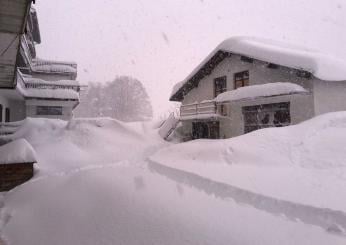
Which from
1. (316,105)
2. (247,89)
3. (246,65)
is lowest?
(316,105)

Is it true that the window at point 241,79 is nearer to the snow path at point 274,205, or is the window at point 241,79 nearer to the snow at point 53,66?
the snow path at point 274,205

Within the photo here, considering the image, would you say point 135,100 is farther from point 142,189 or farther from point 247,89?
point 142,189

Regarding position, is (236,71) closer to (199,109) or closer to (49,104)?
(199,109)

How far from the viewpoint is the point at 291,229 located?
191 inches

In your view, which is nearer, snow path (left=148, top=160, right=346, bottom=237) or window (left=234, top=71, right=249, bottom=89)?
snow path (left=148, top=160, right=346, bottom=237)

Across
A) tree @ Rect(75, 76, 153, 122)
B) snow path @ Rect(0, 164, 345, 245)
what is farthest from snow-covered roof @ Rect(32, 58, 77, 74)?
tree @ Rect(75, 76, 153, 122)

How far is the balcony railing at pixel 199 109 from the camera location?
1855cm

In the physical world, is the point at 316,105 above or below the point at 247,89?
below

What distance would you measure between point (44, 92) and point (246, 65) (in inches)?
692

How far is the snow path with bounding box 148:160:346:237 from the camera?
205 inches

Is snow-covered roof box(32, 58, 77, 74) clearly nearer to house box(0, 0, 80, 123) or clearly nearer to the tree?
house box(0, 0, 80, 123)

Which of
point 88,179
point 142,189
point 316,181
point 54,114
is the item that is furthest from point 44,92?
point 316,181

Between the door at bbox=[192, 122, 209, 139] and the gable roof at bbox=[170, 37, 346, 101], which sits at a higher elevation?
the gable roof at bbox=[170, 37, 346, 101]

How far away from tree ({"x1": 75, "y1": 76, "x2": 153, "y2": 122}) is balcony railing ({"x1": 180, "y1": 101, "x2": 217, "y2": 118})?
34409 millimetres
